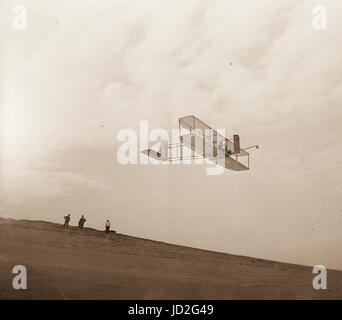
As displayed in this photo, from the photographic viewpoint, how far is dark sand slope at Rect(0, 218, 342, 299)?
8438mm

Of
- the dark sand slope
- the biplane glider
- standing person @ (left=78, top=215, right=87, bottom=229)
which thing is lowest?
the dark sand slope

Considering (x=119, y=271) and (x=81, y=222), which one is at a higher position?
(x=81, y=222)

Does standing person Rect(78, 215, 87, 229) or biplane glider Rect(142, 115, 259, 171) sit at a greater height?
biplane glider Rect(142, 115, 259, 171)

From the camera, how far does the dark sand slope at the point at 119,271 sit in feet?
27.7

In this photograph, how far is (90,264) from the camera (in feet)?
32.4

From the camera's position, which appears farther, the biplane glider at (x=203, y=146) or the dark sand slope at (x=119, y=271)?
the biplane glider at (x=203, y=146)

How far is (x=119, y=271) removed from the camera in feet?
32.3

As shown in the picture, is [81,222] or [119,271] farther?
[81,222]

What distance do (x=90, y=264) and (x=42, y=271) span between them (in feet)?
5.15

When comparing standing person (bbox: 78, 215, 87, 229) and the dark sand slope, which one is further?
standing person (bbox: 78, 215, 87, 229)

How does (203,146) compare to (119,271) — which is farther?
(203,146)

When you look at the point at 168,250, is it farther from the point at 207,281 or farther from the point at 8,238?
the point at 8,238
